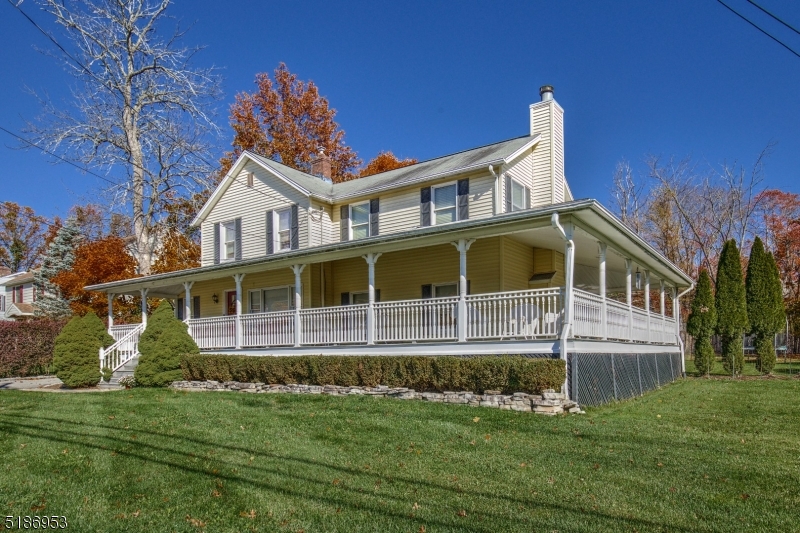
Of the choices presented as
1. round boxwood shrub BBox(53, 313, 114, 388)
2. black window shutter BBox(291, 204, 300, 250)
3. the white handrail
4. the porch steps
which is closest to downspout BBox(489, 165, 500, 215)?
black window shutter BBox(291, 204, 300, 250)

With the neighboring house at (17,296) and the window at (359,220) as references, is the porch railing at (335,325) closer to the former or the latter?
the window at (359,220)

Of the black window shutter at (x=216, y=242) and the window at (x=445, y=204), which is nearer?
the window at (x=445, y=204)

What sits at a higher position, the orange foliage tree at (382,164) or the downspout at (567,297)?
the orange foliage tree at (382,164)

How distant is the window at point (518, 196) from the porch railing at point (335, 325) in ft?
18.4

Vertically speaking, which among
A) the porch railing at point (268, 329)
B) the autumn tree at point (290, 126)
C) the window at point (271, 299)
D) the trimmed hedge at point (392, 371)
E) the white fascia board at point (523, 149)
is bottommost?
the trimmed hedge at point (392, 371)

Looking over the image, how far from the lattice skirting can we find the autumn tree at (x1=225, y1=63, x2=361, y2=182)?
72.8ft

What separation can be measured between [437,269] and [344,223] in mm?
4584

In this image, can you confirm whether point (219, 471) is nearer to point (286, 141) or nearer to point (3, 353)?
point (3, 353)

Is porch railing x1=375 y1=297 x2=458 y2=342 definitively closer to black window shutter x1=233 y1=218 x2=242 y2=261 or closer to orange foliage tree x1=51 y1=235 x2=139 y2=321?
black window shutter x1=233 y1=218 x2=242 y2=261

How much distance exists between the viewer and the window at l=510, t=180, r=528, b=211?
1811 centimetres

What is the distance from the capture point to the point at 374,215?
65.5ft

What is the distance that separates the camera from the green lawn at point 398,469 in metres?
5.48

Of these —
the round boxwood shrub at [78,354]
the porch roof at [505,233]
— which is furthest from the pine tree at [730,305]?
the round boxwood shrub at [78,354]

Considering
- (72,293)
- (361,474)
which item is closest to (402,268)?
(361,474)
